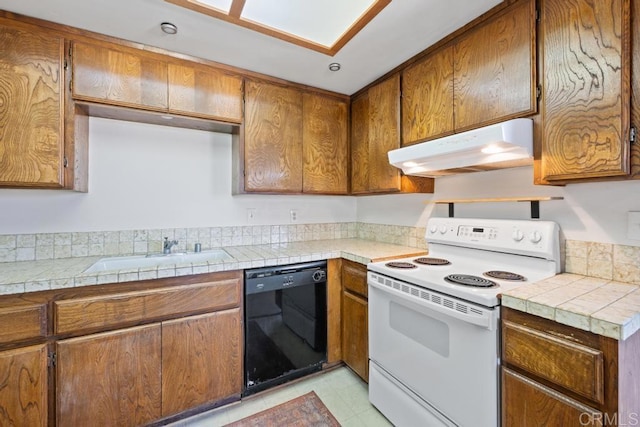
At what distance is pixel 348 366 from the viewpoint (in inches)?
83.7

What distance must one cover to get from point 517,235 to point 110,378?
7.58 ft

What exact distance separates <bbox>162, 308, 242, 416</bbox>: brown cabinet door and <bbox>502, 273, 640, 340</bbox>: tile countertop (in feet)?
5.00

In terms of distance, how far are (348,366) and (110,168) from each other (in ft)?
7.49

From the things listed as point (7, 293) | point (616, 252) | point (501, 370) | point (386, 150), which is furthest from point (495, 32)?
point (7, 293)

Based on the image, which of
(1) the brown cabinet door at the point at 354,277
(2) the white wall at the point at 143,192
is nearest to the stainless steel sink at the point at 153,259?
(2) the white wall at the point at 143,192

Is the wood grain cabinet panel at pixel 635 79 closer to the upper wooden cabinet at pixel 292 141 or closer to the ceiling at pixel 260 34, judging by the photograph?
the ceiling at pixel 260 34

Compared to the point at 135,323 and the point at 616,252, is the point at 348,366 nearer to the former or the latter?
the point at 135,323

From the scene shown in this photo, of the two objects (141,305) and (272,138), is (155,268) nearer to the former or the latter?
(141,305)

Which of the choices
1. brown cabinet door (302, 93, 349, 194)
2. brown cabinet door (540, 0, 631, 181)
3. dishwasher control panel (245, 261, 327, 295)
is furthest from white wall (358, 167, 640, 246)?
dishwasher control panel (245, 261, 327, 295)

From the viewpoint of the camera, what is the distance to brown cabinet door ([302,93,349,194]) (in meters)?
2.41

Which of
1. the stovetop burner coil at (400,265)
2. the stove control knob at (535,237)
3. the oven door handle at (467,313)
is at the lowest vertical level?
the oven door handle at (467,313)

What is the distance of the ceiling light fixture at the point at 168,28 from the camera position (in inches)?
61.7

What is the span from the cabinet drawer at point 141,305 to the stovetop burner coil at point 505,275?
4.78ft

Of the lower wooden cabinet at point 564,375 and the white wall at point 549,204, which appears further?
the white wall at point 549,204
